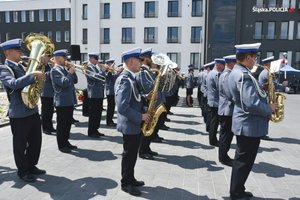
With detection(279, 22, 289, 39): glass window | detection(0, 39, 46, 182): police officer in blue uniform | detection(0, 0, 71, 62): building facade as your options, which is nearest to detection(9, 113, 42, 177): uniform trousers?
detection(0, 39, 46, 182): police officer in blue uniform

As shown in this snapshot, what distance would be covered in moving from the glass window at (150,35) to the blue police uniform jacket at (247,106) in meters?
36.8

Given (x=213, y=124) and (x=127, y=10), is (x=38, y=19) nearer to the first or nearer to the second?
(x=127, y=10)

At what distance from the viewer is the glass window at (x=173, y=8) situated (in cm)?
3962

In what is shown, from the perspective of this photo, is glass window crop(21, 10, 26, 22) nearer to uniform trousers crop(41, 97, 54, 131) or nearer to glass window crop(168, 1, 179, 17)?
→ glass window crop(168, 1, 179, 17)

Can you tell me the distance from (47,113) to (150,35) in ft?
109

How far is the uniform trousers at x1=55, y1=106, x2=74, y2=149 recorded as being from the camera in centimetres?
686

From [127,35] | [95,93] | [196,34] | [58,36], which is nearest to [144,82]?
[95,93]

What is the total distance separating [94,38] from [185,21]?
1242cm

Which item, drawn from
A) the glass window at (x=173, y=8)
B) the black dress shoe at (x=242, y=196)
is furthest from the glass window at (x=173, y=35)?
the black dress shoe at (x=242, y=196)

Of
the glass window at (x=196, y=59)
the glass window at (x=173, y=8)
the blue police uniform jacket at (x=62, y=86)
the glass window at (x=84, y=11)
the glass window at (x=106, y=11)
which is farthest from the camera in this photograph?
the glass window at (x=84, y=11)

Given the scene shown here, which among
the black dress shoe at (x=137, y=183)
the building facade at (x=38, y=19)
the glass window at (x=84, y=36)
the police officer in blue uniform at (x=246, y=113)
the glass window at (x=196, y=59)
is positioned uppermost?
the building facade at (x=38, y=19)

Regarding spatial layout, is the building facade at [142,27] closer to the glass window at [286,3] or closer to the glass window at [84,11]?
the glass window at [84,11]

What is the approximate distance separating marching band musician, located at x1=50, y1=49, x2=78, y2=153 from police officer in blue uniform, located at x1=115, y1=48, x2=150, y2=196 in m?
2.52

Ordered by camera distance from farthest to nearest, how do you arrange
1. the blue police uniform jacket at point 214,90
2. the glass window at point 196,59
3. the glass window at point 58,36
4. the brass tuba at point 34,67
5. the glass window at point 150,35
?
the glass window at point 58,36 → the glass window at point 150,35 → the glass window at point 196,59 → the blue police uniform jacket at point 214,90 → the brass tuba at point 34,67
